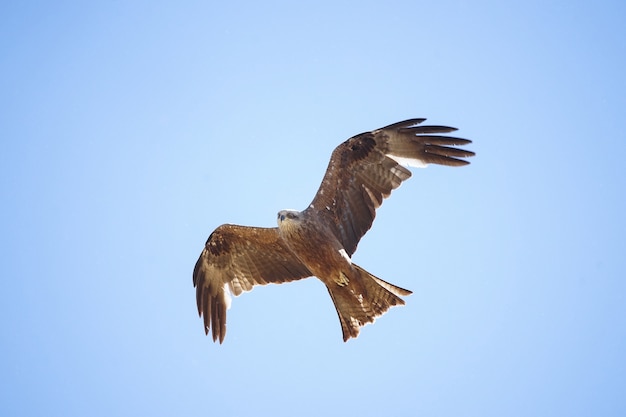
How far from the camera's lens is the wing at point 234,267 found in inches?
396

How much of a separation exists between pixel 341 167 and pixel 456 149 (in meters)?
1.56

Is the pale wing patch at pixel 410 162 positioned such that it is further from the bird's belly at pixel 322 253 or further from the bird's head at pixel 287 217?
the bird's head at pixel 287 217

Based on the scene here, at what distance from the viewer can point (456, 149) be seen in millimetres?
9094

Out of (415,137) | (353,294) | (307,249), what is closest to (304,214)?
(307,249)

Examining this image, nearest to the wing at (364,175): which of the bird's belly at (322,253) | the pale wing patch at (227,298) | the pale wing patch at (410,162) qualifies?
the pale wing patch at (410,162)

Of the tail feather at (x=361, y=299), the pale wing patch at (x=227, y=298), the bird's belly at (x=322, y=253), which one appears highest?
the pale wing patch at (x=227, y=298)

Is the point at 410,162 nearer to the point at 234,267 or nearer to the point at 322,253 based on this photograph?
the point at 322,253

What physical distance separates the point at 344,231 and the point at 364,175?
820 mm

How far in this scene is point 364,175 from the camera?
9.51m

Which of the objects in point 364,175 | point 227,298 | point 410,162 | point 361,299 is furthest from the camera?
point 227,298

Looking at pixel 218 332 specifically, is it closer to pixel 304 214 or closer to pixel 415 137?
pixel 304 214

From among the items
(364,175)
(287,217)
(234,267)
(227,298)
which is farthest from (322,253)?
(227,298)

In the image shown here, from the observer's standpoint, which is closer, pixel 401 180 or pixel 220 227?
pixel 401 180

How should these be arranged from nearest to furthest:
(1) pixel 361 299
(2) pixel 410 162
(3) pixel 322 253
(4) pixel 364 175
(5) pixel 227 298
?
(3) pixel 322 253, (1) pixel 361 299, (2) pixel 410 162, (4) pixel 364 175, (5) pixel 227 298
